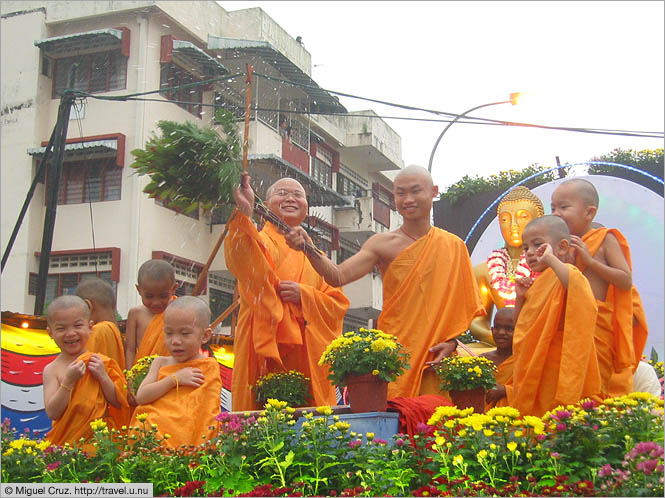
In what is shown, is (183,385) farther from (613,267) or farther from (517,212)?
(517,212)

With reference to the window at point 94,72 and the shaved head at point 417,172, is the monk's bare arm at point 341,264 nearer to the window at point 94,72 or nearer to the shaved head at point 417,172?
the shaved head at point 417,172

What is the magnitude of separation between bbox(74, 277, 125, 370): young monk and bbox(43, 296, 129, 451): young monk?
2.15 feet

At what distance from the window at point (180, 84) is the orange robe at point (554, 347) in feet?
17.6

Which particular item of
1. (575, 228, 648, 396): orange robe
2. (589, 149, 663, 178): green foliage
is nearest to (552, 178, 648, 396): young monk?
(575, 228, 648, 396): orange robe

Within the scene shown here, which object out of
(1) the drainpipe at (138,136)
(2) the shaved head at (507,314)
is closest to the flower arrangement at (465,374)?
(2) the shaved head at (507,314)

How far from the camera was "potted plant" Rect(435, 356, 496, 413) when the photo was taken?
5.15 meters

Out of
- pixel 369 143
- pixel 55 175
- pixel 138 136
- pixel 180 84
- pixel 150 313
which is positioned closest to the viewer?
pixel 150 313

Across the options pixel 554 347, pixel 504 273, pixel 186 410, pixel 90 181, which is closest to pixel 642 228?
pixel 504 273

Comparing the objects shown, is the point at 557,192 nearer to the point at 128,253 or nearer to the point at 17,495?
the point at 17,495

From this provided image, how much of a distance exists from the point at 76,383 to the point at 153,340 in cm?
95

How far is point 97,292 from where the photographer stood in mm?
6742

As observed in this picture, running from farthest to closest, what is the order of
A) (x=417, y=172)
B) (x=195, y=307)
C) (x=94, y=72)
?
(x=94, y=72) < (x=417, y=172) < (x=195, y=307)

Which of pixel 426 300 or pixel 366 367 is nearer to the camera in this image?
pixel 366 367

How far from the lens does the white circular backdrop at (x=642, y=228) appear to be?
1072cm
